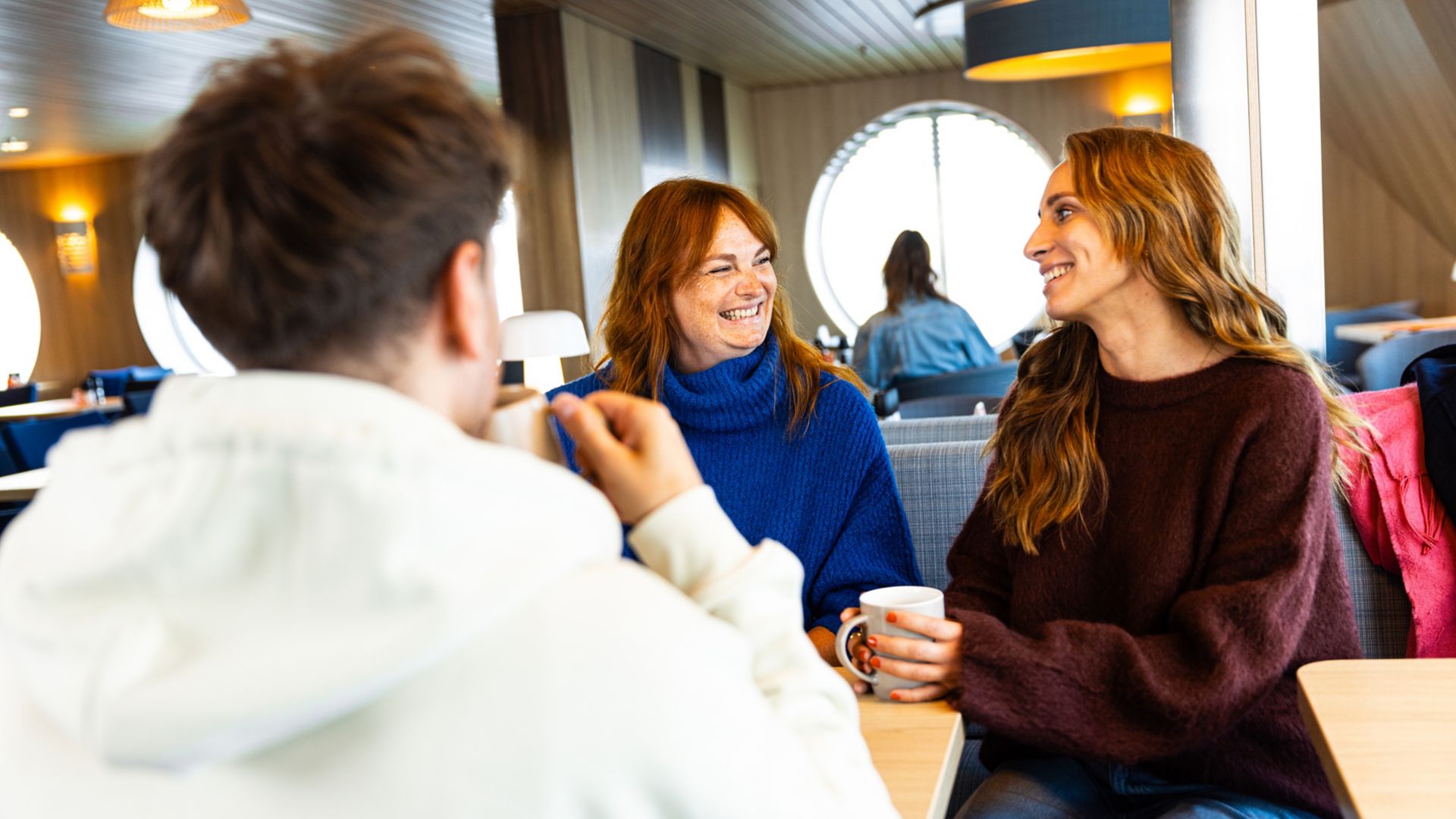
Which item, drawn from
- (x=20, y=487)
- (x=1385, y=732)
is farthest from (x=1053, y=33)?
(x=1385, y=732)

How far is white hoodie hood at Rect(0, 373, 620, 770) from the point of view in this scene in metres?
0.53

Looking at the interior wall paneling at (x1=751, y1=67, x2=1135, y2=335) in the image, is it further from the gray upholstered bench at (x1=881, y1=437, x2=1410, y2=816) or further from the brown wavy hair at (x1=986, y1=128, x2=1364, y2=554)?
the brown wavy hair at (x1=986, y1=128, x2=1364, y2=554)

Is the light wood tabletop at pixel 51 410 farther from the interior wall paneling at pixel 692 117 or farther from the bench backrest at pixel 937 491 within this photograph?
the bench backrest at pixel 937 491

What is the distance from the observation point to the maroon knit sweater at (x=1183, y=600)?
49.9 inches

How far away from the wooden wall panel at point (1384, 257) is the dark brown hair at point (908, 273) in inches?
85.4

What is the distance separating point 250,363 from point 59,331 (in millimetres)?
11666

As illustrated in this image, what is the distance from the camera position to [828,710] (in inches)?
30.0

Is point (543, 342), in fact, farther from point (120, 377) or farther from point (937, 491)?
point (120, 377)

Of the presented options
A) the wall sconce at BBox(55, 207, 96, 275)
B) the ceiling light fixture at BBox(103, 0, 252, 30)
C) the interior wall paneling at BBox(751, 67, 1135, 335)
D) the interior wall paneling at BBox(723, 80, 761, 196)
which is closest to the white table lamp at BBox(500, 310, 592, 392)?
the ceiling light fixture at BBox(103, 0, 252, 30)

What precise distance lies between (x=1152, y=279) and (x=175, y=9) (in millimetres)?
3509

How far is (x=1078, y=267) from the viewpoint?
1557 millimetres

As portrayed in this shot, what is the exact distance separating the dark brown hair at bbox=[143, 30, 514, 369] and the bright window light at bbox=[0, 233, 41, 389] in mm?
12253

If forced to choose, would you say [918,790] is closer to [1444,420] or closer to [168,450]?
[168,450]

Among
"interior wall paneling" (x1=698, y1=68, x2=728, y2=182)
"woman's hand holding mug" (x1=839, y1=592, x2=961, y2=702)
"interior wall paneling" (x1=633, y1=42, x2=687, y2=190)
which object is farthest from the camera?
"interior wall paneling" (x1=698, y1=68, x2=728, y2=182)
